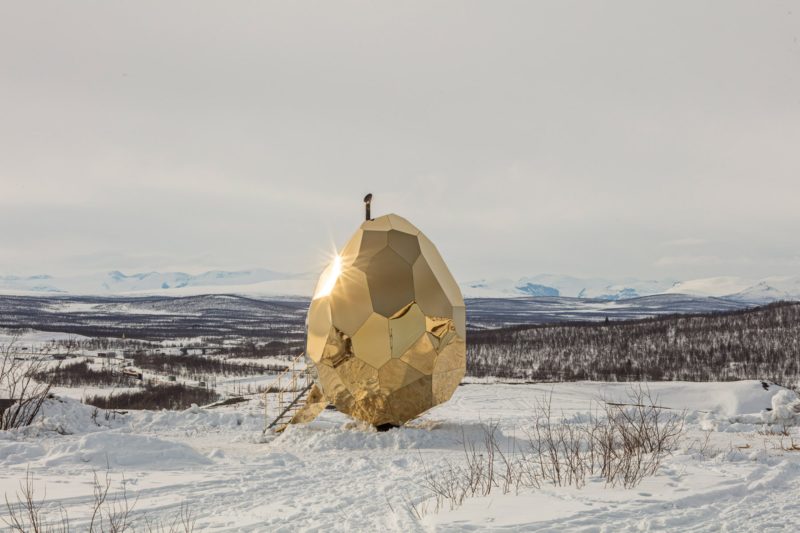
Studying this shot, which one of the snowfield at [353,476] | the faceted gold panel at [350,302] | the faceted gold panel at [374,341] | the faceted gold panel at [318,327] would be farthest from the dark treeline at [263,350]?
the faceted gold panel at [374,341]

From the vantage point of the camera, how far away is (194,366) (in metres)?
49.1

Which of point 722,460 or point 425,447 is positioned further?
point 425,447

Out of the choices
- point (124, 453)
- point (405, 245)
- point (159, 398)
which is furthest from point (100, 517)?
point (159, 398)

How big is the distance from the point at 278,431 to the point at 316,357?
90.9 inches

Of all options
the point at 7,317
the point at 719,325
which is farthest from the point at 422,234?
the point at 7,317

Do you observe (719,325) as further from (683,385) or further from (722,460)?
(722,460)

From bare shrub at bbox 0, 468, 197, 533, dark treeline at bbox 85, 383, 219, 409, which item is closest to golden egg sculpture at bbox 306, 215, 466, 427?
bare shrub at bbox 0, 468, 197, 533

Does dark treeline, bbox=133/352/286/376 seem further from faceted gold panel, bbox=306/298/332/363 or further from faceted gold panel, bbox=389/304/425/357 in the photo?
faceted gold panel, bbox=389/304/425/357

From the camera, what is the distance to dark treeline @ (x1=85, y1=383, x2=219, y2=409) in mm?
26891

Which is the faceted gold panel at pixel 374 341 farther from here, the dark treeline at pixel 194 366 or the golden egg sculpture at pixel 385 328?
the dark treeline at pixel 194 366

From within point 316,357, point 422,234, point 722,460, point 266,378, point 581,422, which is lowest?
point 266,378

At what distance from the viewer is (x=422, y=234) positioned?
37.2ft

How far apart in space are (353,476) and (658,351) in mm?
52812

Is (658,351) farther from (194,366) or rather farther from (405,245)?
(405,245)
